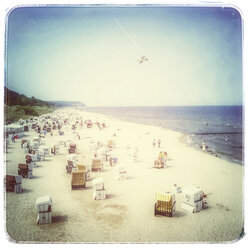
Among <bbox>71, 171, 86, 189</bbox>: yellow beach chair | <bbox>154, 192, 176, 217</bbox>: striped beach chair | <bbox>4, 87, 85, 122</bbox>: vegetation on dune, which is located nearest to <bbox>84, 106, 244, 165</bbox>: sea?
<bbox>4, 87, 85, 122</bbox>: vegetation on dune

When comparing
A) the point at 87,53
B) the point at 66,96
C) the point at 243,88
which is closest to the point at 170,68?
the point at 243,88

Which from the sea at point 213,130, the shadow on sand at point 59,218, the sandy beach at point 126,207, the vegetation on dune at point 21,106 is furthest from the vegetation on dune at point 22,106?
the shadow on sand at point 59,218

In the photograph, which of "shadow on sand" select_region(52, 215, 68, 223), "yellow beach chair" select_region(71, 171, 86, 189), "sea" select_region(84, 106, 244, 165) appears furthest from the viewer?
"yellow beach chair" select_region(71, 171, 86, 189)

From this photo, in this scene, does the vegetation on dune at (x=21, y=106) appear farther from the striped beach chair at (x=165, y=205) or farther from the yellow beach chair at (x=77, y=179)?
the striped beach chair at (x=165, y=205)

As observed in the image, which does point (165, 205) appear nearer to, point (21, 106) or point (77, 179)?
point (77, 179)

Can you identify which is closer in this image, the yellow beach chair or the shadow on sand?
the shadow on sand

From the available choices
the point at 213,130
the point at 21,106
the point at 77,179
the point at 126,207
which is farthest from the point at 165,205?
the point at 213,130

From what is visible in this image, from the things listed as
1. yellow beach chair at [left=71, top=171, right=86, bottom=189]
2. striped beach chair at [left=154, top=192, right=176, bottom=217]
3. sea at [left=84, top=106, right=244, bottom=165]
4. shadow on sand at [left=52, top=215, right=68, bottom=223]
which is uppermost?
sea at [left=84, top=106, right=244, bottom=165]

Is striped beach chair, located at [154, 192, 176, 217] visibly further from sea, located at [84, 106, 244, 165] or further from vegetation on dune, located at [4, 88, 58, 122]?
vegetation on dune, located at [4, 88, 58, 122]

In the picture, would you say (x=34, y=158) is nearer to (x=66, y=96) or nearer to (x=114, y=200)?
(x=66, y=96)
